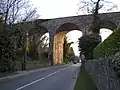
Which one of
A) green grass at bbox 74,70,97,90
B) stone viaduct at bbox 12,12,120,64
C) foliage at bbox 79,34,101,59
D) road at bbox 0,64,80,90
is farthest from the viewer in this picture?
stone viaduct at bbox 12,12,120,64

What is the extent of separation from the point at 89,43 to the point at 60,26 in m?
26.1

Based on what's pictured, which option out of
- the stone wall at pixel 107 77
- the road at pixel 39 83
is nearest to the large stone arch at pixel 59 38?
the road at pixel 39 83

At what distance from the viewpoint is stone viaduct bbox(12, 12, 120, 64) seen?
62206 mm

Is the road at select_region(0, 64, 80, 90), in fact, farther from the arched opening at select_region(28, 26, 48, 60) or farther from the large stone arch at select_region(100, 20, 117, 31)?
the arched opening at select_region(28, 26, 48, 60)

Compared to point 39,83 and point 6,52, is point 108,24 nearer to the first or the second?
point 6,52

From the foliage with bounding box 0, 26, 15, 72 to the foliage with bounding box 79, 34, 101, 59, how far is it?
12.1 m

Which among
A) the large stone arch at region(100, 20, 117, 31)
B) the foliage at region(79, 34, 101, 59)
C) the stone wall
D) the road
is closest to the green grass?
the road

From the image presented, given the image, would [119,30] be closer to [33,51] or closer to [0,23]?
[0,23]

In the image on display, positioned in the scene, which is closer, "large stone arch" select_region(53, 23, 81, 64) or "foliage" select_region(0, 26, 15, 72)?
"foliage" select_region(0, 26, 15, 72)

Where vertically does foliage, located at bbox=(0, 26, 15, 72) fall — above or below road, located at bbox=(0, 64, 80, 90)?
above

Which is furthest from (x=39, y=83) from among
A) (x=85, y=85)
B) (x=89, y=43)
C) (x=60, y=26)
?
(x=60, y=26)

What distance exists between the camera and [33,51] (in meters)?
77.5

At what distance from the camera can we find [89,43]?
153 feet

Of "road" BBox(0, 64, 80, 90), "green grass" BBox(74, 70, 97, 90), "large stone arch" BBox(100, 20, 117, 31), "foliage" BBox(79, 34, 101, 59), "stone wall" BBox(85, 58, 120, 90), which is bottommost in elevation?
"road" BBox(0, 64, 80, 90)
